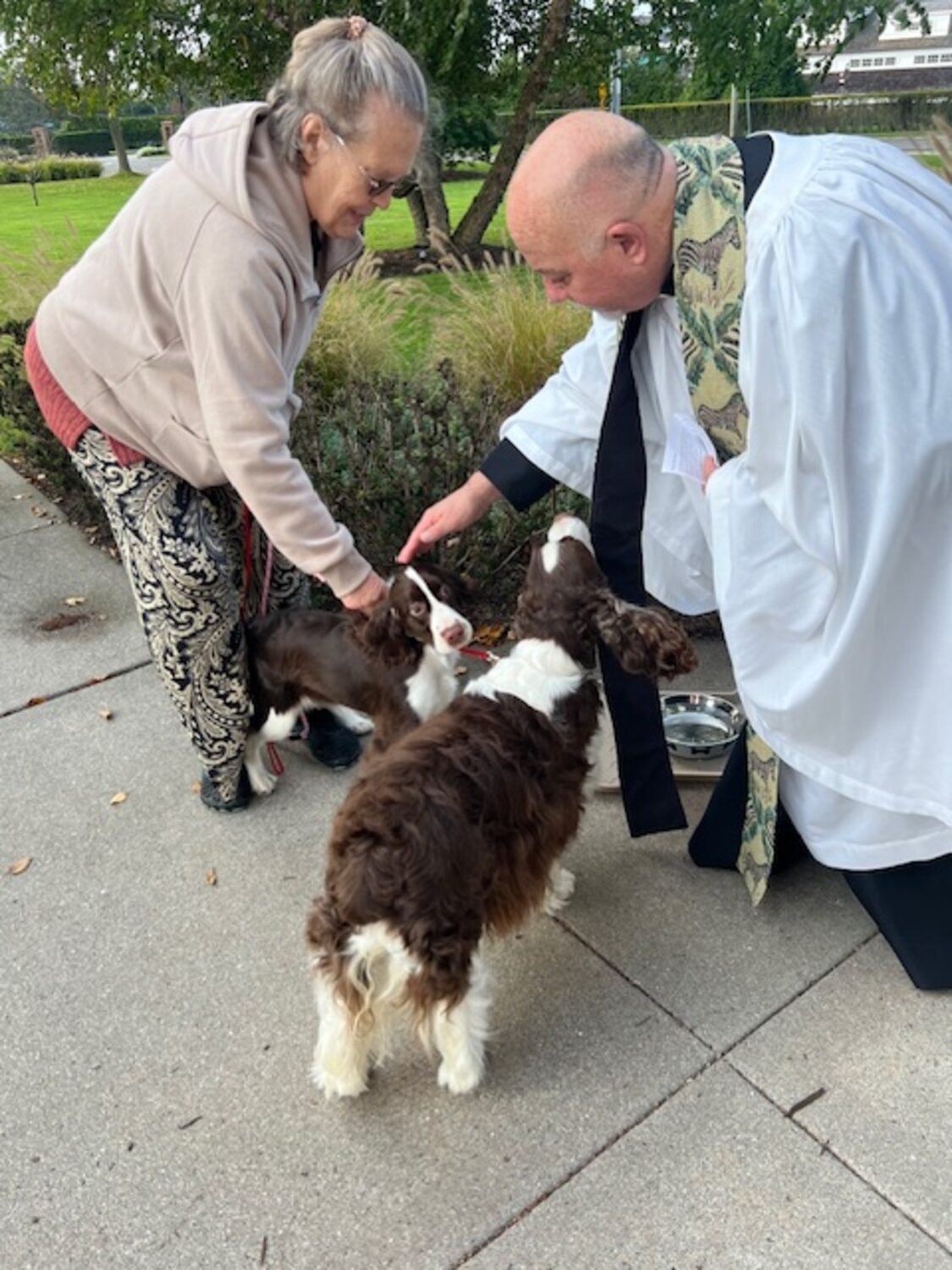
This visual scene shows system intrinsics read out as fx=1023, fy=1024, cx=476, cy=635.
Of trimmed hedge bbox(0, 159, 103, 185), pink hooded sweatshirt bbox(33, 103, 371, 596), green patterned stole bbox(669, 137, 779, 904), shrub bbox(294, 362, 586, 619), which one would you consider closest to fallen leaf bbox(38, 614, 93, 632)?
shrub bbox(294, 362, 586, 619)

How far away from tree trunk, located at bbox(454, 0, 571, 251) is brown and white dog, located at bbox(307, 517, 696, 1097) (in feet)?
31.0

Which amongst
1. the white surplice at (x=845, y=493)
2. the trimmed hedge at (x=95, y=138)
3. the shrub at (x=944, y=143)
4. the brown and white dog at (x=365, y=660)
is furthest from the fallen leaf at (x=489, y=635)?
the trimmed hedge at (x=95, y=138)

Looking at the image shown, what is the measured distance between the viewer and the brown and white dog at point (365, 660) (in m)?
3.13

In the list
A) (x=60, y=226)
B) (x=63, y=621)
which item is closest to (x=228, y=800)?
(x=63, y=621)

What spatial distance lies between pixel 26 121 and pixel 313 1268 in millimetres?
84379

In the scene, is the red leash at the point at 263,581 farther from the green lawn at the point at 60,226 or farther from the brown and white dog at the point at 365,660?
the green lawn at the point at 60,226

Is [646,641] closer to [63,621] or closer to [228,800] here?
[228,800]

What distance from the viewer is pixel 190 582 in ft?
10.7

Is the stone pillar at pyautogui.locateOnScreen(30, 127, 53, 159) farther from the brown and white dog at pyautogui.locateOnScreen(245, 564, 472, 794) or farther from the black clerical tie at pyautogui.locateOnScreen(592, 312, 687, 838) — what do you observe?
the black clerical tie at pyautogui.locateOnScreen(592, 312, 687, 838)

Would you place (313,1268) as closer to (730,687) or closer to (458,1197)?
(458,1197)

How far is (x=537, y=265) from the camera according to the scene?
2.53 m

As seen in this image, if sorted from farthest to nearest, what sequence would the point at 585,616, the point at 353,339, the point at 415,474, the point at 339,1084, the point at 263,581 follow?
the point at 353,339 → the point at 415,474 → the point at 263,581 → the point at 585,616 → the point at 339,1084

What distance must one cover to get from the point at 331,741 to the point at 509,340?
2.90 meters

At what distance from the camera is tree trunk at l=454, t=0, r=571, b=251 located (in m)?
10.4
